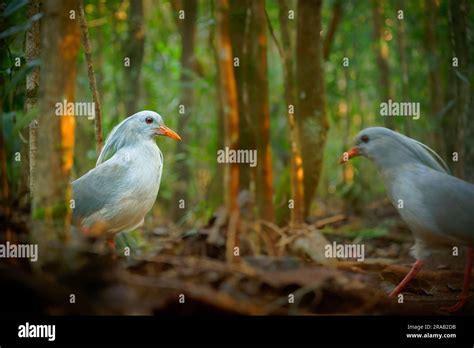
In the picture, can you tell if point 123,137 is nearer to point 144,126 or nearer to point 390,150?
point 144,126

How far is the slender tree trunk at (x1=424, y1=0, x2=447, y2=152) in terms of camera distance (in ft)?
23.3

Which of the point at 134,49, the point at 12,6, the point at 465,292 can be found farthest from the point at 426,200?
the point at 134,49

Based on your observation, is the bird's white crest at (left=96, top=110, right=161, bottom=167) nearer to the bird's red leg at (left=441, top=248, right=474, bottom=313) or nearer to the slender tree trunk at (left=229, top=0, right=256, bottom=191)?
the slender tree trunk at (left=229, top=0, right=256, bottom=191)

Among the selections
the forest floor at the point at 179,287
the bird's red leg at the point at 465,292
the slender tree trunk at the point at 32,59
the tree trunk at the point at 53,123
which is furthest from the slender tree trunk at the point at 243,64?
the tree trunk at the point at 53,123

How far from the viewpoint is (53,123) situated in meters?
2.99

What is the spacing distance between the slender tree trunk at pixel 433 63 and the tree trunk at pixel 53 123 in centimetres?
520

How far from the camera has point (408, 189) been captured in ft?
12.4

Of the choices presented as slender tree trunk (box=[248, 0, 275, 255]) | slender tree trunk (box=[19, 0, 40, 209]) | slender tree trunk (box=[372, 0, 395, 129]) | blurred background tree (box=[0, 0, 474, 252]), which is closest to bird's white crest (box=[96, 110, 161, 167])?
blurred background tree (box=[0, 0, 474, 252])

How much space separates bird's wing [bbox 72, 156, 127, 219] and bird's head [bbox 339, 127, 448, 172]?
1634mm

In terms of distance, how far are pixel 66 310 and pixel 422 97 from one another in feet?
23.0

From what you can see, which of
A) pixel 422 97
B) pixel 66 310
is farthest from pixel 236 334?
pixel 422 97

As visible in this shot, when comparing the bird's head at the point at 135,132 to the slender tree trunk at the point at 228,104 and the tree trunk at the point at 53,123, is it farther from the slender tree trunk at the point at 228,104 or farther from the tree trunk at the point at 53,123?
the tree trunk at the point at 53,123

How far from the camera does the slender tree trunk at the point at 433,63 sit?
23.3 ft

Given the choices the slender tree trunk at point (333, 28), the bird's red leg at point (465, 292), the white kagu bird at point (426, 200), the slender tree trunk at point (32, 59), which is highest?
the slender tree trunk at point (333, 28)
